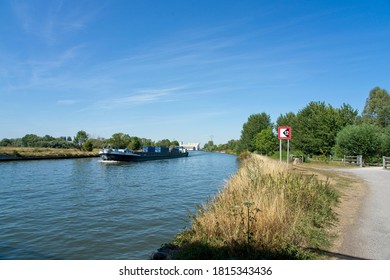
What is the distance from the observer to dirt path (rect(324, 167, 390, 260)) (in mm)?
5266

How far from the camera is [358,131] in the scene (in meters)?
31.0

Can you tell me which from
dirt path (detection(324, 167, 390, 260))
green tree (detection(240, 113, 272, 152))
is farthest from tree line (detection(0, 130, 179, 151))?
dirt path (detection(324, 167, 390, 260))

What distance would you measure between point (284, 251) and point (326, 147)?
39194 millimetres

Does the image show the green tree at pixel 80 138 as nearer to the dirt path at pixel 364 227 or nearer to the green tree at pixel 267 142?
the green tree at pixel 267 142

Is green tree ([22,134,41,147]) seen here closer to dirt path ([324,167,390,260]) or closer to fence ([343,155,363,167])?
fence ([343,155,363,167])

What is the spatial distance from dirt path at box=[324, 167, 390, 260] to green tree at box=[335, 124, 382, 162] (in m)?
22.0

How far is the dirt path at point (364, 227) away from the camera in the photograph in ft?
17.3

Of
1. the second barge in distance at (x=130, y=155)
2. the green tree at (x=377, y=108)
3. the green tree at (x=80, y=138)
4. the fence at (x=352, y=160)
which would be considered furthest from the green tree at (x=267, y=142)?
the green tree at (x=80, y=138)

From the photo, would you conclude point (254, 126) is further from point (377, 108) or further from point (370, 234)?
point (370, 234)

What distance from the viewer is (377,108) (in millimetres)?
61719

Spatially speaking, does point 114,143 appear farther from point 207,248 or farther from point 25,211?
point 207,248

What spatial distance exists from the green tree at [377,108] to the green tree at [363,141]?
32.0 m

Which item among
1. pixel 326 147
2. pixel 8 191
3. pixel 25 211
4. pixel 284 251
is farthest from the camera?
pixel 326 147
